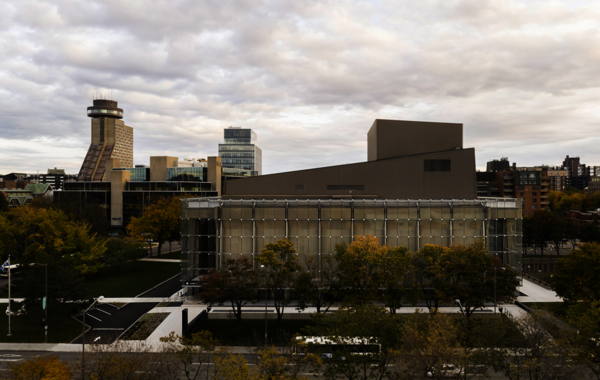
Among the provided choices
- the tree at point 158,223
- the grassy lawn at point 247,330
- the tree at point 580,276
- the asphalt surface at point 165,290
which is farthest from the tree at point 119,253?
the tree at point 580,276

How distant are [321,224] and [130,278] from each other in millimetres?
36472

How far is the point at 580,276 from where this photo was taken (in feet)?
141

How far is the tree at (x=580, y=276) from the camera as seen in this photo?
41562mm

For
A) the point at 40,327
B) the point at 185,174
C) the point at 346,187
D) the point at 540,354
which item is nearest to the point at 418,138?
the point at 346,187

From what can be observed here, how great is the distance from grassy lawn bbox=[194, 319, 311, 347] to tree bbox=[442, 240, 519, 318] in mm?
16519

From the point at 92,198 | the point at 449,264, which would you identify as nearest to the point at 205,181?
the point at 92,198

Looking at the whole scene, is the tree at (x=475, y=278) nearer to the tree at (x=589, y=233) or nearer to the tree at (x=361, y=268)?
the tree at (x=361, y=268)

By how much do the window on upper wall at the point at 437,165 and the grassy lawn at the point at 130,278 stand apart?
155ft

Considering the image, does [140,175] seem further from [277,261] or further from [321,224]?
[277,261]

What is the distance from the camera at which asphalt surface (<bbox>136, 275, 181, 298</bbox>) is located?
5635 centimetres

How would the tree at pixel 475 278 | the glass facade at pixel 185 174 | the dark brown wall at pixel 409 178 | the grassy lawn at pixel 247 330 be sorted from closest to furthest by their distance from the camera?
the grassy lawn at pixel 247 330
the tree at pixel 475 278
the dark brown wall at pixel 409 178
the glass facade at pixel 185 174

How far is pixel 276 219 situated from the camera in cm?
5097

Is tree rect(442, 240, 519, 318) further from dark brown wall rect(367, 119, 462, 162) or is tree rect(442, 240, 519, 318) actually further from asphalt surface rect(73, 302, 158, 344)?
asphalt surface rect(73, 302, 158, 344)

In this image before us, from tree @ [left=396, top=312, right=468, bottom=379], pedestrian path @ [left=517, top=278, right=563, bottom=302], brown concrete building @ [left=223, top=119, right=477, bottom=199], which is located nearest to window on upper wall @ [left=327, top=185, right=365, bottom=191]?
brown concrete building @ [left=223, top=119, right=477, bottom=199]
